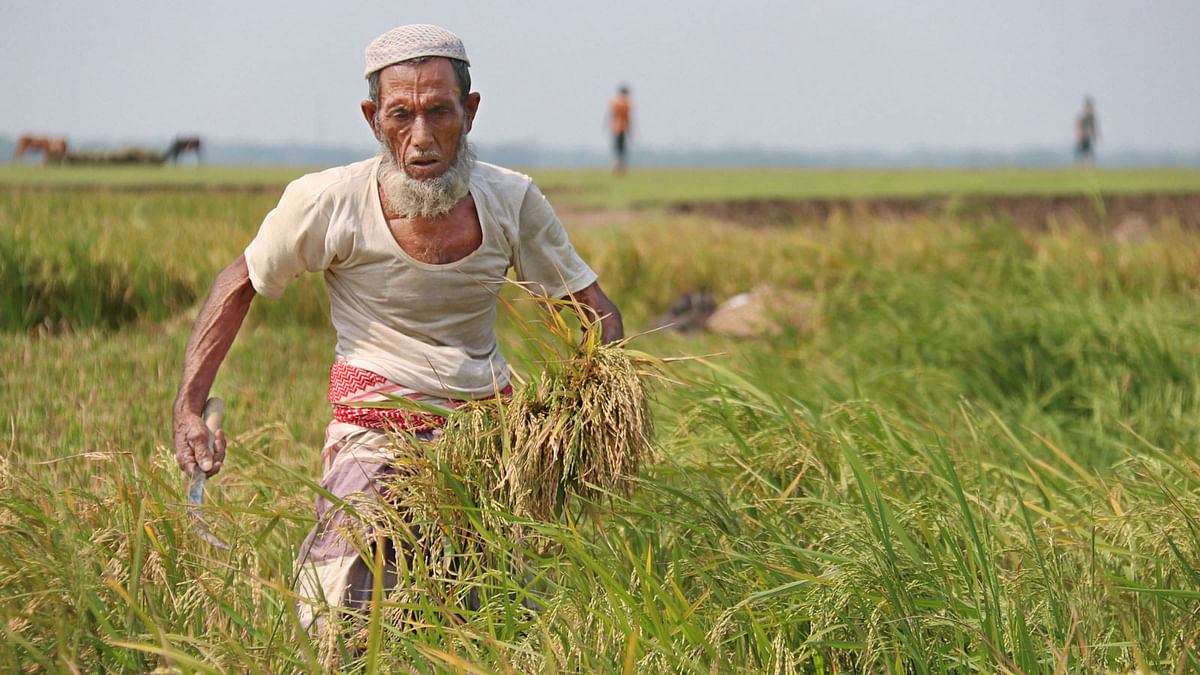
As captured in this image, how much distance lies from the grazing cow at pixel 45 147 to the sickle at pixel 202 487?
21791mm

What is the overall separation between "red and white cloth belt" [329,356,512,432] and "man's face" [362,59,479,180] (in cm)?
42

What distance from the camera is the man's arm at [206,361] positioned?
217cm

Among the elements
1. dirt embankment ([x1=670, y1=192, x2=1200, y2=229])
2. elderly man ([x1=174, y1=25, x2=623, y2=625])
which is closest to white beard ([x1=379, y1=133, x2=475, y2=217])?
elderly man ([x1=174, y1=25, x2=623, y2=625])

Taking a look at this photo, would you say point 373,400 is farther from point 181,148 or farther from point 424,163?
point 181,148

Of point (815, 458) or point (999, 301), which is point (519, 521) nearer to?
point (815, 458)

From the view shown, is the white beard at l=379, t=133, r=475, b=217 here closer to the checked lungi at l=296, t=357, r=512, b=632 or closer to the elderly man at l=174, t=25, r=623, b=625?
the elderly man at l=174, t=25, r=623, b=625

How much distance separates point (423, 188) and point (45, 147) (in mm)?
23439

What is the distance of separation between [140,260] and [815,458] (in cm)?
418

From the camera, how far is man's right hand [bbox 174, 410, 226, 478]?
85.0 inches

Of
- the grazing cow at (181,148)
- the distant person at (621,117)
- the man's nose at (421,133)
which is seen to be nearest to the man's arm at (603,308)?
the man's nose at (421,133)

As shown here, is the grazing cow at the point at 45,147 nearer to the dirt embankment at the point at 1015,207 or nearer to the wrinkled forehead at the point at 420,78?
the dirt embankment at the point at 1015,207

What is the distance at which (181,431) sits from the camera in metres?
2.18

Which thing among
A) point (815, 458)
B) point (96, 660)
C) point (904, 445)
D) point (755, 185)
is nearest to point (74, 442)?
point (96, 660)

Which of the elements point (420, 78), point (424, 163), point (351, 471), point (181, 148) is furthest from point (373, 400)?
point (181, 148)
